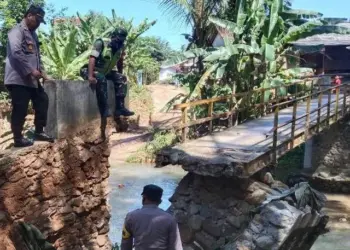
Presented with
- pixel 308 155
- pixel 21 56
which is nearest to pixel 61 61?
pixel 21 56

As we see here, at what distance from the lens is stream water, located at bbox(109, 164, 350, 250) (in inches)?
401

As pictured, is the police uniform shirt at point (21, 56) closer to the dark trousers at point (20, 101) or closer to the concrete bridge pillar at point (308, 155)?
the dark trousers at point (20, 101)

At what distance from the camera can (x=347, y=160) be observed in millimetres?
14344

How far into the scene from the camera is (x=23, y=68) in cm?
439

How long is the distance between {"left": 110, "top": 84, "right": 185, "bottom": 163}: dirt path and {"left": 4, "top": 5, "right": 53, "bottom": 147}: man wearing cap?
44.7ft

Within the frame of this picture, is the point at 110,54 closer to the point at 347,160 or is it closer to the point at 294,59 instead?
the point at 294,59

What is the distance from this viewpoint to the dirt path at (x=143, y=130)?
18.8 metres

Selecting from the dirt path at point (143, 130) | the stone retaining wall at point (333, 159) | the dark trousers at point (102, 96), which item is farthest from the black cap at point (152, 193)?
the dirt path at point (143, 130)

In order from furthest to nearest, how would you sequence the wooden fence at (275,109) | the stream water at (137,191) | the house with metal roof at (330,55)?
1. the house with metal roof at (330,55)
2. the stream water at (137,191)
3. the wooden fence at (275,109)

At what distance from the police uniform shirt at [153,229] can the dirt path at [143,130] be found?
571 inches

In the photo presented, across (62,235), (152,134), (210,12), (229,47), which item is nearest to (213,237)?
(62,235)

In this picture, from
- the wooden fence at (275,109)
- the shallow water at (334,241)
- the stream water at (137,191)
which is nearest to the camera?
the wooden fence at (275,109)

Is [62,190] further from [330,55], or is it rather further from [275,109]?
[330,55]

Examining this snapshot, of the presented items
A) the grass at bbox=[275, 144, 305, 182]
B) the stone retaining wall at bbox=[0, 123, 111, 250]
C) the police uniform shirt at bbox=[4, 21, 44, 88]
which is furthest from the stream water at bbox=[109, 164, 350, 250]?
the police uniform shirt at bbox=[4, 21, 44, 88]
